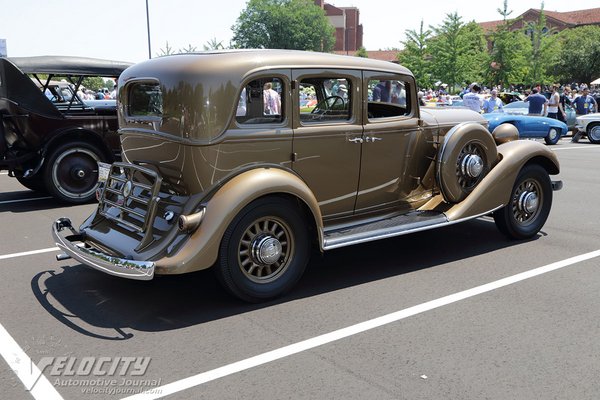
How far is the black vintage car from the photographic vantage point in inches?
314

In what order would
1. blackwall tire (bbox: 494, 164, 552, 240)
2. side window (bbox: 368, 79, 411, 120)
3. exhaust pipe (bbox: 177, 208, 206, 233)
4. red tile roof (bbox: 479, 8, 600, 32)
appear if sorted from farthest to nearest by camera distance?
red tile roof (bbox: 479, 8, 600, 32) < blackwall tire (bbox: 494, 164, 552, 240) < side window (bbox: 368, 79, 411, 120) < exhaust pipe (bbox: 177, 208, 206, 233)

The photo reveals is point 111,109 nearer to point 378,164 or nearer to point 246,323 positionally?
point 378,164

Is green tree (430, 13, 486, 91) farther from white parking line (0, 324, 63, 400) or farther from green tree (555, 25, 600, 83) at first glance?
white parking line (0, 324, 63, 400)

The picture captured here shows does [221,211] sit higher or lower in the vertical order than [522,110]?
lower

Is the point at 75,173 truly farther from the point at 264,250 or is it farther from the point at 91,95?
the point at 91,95

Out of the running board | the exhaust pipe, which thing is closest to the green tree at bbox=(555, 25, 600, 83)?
the running board

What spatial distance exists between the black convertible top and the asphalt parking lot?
12.0ft

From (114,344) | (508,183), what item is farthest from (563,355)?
(114,344)

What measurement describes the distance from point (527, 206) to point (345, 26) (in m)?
117

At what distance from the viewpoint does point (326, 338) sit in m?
3.77

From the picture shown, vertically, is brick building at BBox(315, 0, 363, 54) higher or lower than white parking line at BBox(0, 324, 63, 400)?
higher

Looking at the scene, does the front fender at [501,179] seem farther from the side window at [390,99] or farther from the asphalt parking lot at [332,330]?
the side window at [390,99]

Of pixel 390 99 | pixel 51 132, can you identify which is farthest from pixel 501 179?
pixel 51 132

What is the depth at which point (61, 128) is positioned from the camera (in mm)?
8297
